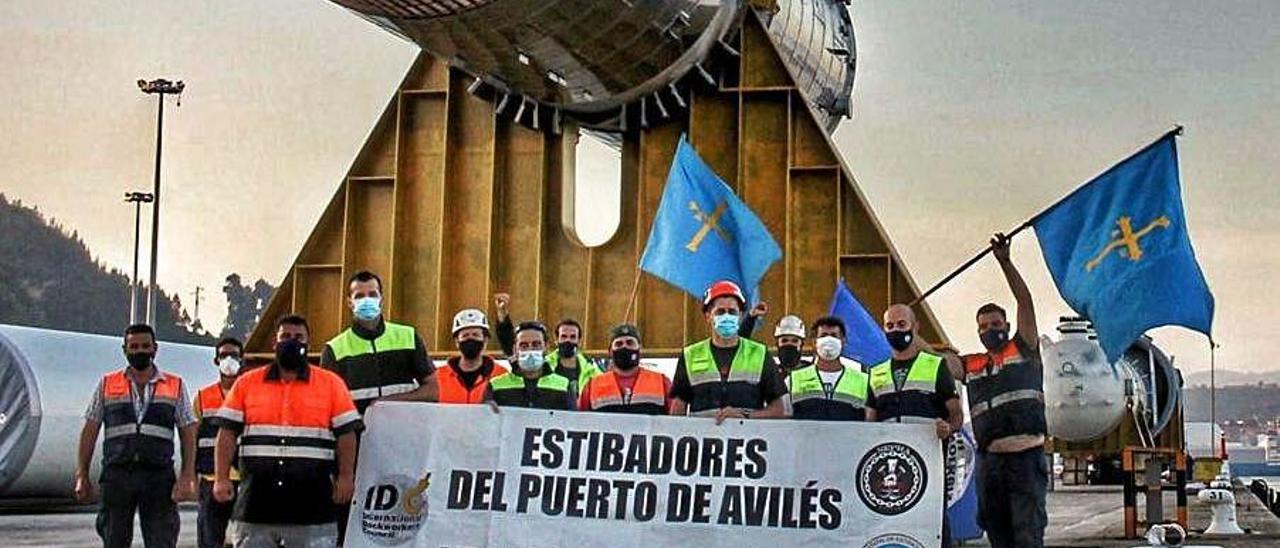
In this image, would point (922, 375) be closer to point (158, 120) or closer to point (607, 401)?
point (607, 401)

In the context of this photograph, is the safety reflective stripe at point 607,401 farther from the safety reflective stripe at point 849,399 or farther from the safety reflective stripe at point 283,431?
the safety reflective stripe at point 283,431

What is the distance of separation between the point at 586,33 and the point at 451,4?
5.13 feet

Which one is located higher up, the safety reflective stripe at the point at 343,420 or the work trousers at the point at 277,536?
the safety reflective stripe at the point at 343,420

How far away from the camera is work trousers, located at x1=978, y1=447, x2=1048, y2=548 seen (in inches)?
395

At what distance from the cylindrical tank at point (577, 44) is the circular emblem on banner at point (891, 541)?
9.60 meters

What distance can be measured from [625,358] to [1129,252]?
351 cm

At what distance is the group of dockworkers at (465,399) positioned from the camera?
8664 millimetres

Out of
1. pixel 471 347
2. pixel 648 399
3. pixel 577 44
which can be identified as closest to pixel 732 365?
pixel 648 399

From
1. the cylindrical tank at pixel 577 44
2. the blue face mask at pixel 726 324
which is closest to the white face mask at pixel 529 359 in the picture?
the blue face mask at pixel 726 324

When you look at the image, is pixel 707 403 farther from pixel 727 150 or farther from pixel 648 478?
pixel 727 150

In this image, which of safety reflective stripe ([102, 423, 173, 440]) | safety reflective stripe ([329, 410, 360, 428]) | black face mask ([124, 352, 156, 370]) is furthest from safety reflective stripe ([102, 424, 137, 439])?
safety reflective stripe ([329, 410, 360, 428])

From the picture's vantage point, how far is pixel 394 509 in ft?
30.7

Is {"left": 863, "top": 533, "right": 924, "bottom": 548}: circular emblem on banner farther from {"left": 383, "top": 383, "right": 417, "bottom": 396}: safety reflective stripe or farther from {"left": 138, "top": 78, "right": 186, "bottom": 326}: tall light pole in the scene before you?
{"left": 138, "top": 78, "right": 186, "bottom": 326}: tall light pole

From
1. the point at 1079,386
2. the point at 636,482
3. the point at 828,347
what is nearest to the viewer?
the point at 636,482
